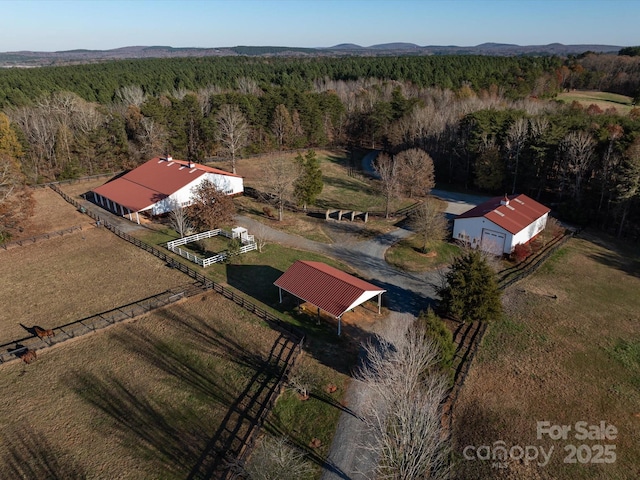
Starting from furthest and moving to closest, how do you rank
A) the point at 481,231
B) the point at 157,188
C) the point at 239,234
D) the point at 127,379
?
the point at 157,188, the point at 481,231, the point at 239,234, the point at 127,379

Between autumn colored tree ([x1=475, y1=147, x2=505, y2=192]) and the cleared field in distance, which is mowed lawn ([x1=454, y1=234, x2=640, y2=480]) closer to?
autumn colored tree ([x1=475, y1=147, x2=505, y2=192])

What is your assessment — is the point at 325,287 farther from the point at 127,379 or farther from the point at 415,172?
the point at 415,172

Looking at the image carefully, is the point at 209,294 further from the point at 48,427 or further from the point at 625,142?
the point at 625,142

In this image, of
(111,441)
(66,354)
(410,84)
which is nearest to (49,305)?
(66,354)

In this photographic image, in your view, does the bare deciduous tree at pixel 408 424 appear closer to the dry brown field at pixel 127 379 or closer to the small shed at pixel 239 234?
the dry brown field at pixel 127 379

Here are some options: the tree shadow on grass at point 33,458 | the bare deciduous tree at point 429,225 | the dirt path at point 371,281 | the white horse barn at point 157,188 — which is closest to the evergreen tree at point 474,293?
the dirt path at point 371,281

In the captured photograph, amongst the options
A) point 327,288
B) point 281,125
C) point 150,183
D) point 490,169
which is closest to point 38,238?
point 150,183

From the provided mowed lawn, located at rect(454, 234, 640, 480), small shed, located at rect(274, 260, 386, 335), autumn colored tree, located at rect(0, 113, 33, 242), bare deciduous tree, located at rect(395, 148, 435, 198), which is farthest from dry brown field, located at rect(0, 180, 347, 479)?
bare deciduous tree, located at rect(395, 148, 435, 198)
